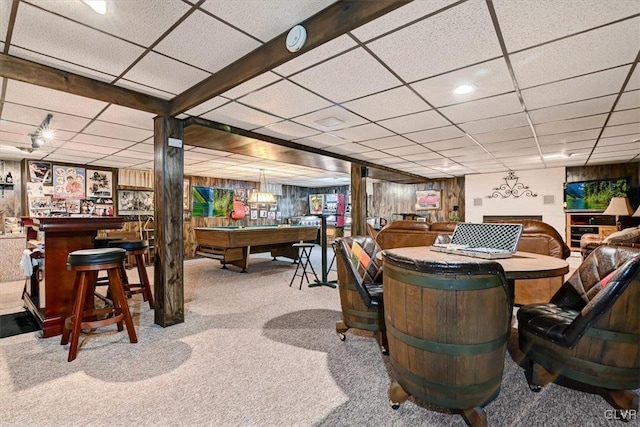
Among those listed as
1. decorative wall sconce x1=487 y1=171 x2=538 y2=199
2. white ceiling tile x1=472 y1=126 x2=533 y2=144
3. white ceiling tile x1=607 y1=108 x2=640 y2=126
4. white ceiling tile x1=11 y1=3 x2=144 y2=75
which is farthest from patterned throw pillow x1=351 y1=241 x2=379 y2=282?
decorative wall sconce x1=487 y1=171 x2=538 y2=199

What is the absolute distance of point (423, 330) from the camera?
1.49 m

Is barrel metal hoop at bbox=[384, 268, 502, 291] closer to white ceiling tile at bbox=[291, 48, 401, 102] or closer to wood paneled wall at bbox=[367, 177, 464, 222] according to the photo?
white ceiling tile at bbox=[291, 48, 401, 102]

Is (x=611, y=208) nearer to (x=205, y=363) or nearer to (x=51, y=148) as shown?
(x=205, y=363)

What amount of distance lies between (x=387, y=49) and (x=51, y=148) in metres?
5.76

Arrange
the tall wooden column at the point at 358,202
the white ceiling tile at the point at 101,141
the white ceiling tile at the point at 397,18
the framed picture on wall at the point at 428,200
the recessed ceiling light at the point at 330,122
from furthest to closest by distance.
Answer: the framed picture on wall at the point at 428,200, the tall wooden column at the point at 358,202, the white ceiling tile at the point at 101,141, the recessed ceiling light at the point at 330,122, the white ceiling tile at the point at 397,18

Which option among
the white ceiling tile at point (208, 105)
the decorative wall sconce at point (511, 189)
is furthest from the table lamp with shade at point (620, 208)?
the white ceiling tile at point (208, 105)

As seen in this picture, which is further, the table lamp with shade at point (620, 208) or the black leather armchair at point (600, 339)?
the table lamp with shade at point (620, 208)

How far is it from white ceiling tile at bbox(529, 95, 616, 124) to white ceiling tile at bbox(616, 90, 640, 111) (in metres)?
0.07

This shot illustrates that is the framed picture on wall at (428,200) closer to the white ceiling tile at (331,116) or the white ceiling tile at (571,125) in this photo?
the white ceiling tile at (571,125)

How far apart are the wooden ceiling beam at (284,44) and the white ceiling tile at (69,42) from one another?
56 cm

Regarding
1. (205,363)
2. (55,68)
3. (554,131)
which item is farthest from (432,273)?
(554,131)

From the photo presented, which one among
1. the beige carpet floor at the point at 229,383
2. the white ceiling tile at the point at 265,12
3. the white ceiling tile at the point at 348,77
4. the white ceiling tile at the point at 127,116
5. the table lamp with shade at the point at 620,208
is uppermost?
the white ceiling tile at the point at 265,12

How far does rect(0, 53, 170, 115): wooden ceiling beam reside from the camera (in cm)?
223

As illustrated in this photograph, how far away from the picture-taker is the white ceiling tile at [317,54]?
79.6 inches
